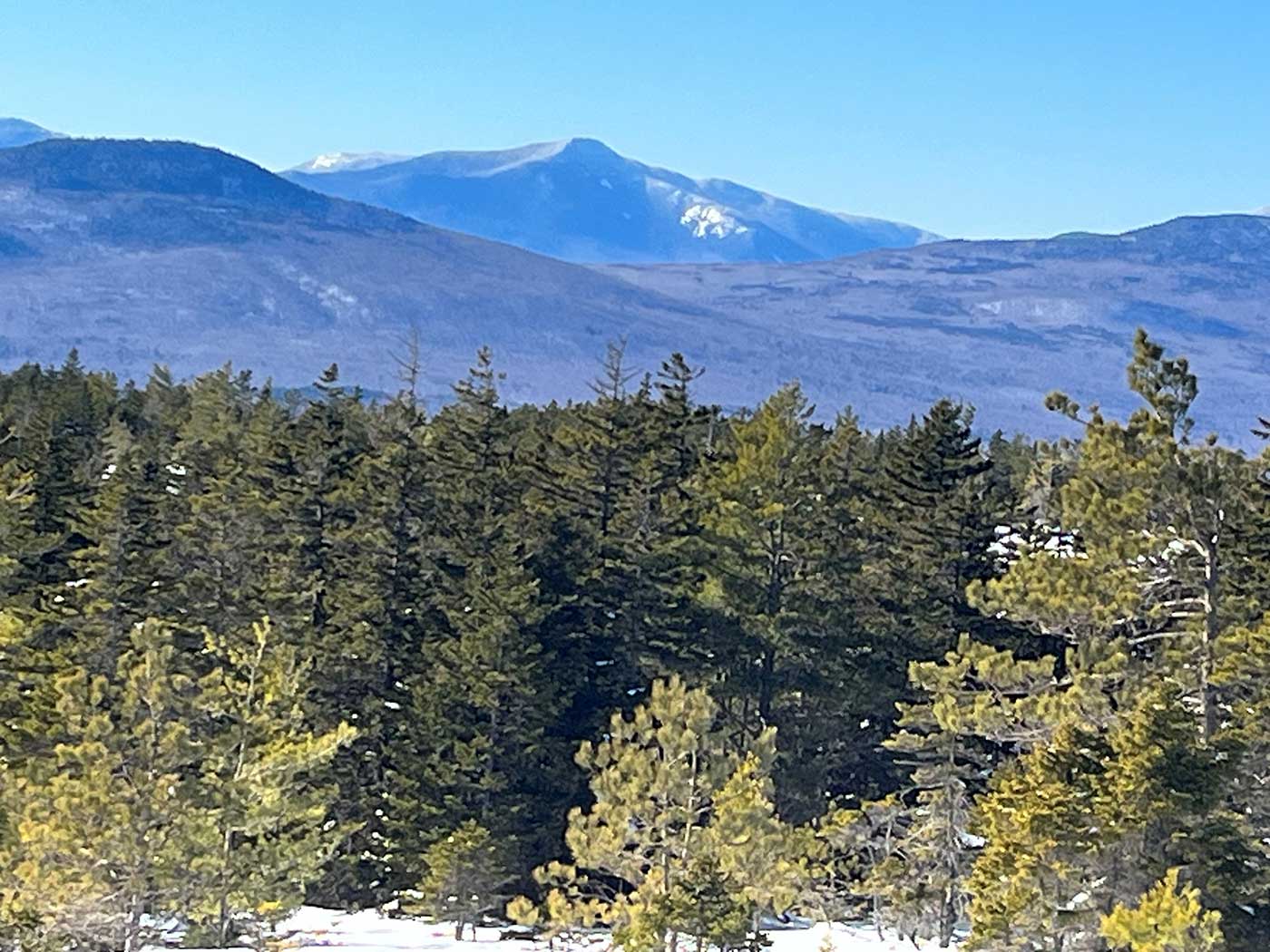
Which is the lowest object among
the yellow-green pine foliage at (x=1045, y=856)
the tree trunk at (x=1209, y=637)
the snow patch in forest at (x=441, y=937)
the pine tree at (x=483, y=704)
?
the snow patch in forest at (x=441, y=937)

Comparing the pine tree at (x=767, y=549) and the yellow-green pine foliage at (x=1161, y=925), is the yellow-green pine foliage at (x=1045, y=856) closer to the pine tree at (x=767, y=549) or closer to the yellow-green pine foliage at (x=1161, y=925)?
the yellow-green pine foliage at (x=1161, y=925)

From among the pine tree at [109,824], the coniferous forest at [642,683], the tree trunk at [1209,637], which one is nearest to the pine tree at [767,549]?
the coniferous forest at [642,683]

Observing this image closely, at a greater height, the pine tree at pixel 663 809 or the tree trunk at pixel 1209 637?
the tree trunk at pixel 1209 637

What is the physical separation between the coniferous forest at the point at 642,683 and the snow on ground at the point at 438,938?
599 mm

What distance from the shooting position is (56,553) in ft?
128

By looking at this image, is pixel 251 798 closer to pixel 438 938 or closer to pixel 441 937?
pixel 438 938

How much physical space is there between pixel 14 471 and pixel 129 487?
9.34 feet

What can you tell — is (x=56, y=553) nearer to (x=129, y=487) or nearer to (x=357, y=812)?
(x=129, y=487)

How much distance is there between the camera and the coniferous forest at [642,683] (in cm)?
1948

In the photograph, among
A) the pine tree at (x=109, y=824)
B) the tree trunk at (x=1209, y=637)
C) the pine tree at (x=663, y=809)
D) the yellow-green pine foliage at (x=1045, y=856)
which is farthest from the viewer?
the pine tree at (x=663, y=809)

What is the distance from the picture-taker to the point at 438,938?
29.4 metres

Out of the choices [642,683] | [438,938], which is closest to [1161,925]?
[438,938]

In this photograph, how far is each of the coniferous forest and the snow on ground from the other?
1.97 feet

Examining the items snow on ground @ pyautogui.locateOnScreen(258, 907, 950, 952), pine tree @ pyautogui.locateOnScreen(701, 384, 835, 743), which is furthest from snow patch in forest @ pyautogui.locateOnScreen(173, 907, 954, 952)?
pine tree @ pyautogui.locateOnScreen(701, 384, 835, 743)
